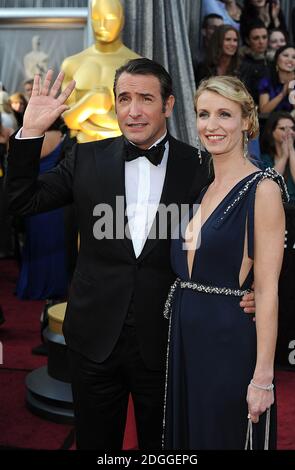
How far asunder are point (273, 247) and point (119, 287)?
1.40 ft

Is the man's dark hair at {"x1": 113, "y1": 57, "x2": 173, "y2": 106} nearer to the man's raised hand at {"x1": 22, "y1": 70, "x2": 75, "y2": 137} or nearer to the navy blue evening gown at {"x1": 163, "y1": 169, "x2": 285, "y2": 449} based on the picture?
the man's raised hand at {"x1": 22, "y1": 70, "x2": 75, "y2": 137}

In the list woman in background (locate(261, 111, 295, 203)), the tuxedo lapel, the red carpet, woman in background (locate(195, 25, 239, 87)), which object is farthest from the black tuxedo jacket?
woman in background (locate(195, 25, 239, 87))

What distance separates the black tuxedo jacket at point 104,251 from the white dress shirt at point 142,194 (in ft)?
0.09

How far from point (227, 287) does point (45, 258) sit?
3.42 meters

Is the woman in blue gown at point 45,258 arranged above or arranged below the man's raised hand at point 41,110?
below

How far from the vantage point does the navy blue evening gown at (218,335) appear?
5.62 ft

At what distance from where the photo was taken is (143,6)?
3.79m

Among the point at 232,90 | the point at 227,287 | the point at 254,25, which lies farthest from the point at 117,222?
the point at 254,25

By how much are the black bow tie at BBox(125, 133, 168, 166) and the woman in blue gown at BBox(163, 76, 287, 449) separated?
0.15 metres

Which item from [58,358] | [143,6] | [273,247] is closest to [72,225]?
[58,358]

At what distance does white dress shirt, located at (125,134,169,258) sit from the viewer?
1.83 metres

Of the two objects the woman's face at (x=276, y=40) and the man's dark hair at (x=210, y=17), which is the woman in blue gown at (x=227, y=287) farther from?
the woman's face at (x=276, y=40)

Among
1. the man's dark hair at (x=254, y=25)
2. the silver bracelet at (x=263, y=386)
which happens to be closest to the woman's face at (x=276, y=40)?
the man's dark hair at (x=254, y=25)

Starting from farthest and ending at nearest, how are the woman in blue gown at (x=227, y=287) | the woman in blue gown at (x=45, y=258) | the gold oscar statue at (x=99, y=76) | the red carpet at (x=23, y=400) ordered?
1. the woman in blue gown at (x=45, y=258)
2. the gold oscar statue at (x=99, y=76)
3. the red carpet at (x=23, y=400)
4. the woman in blue gown at (x=227, y=287)
